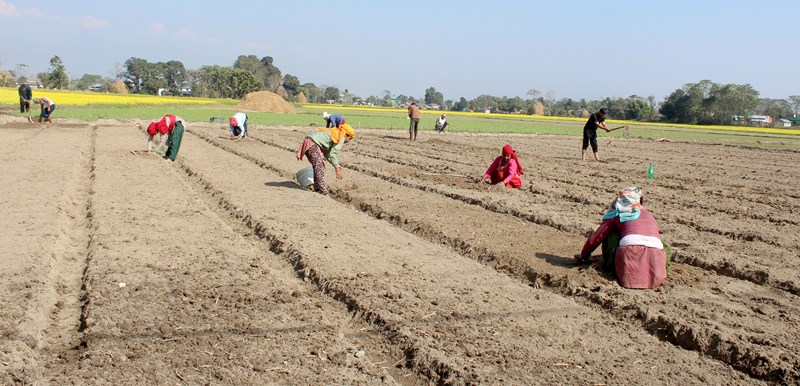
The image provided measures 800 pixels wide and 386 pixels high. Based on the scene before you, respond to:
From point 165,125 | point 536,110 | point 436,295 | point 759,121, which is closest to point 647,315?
point 436,295

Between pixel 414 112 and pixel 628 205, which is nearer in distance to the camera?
pixel 628 205

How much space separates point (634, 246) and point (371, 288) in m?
2.38

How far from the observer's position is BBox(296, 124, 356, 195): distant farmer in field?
11.2 meters

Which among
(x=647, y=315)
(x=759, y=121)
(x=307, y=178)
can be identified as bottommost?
(x=647, y=315)

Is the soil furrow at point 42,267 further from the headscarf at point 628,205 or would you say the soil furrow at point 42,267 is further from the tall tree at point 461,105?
the tall tree at point 461,105

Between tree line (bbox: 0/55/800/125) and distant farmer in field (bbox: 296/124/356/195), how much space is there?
54.6m

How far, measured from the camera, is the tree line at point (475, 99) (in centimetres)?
6994

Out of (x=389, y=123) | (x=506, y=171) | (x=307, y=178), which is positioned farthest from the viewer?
(x=389, y=123)

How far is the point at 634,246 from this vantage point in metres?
6.31

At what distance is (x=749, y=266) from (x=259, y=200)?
22.1ft

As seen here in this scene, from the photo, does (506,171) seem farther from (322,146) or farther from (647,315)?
(647,315)

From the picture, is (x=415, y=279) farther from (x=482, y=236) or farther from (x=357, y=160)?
(x=357, y=160)

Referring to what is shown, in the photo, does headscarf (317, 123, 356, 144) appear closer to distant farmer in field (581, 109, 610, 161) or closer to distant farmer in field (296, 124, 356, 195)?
distant farmer in field (296, 124, 356, 195)

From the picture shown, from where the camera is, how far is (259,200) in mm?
10750
